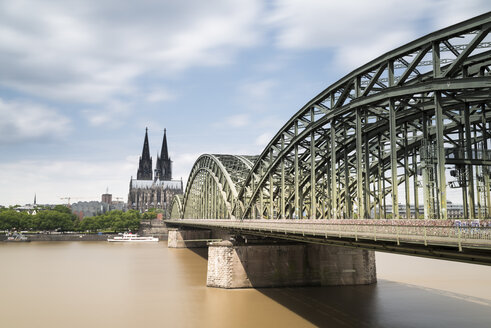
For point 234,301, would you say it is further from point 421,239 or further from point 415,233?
point 421,239

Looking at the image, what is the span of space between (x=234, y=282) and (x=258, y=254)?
3.26m

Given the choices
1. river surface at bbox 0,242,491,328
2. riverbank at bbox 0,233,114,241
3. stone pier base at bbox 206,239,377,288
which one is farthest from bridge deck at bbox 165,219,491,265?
riverbank at bbox 0,233,114,241

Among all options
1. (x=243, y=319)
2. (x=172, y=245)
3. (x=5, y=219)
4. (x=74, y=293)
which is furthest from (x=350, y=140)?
(x=5, y=219)

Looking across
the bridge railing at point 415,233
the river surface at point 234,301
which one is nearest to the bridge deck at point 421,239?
the bridge railing at point 415,233

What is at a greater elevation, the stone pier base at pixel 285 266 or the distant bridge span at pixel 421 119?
the distant bridge span at pixel 421 119

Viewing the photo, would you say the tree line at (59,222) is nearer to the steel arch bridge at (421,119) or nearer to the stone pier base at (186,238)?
the stone pier base at (186,238)

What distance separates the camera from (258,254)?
40000mm

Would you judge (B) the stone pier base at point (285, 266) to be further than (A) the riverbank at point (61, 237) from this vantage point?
No

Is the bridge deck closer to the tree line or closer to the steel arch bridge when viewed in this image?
the steel arch bridge

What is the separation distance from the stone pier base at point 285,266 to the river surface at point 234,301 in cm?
110

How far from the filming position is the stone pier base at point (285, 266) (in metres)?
39.5

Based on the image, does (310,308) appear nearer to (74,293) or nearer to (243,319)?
(243,319)

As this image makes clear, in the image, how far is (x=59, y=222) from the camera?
140 meters

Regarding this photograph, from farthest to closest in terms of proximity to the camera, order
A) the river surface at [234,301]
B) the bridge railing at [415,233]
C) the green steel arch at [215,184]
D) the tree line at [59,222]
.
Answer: the tree line at [59,222]
the green steel arch at [215,184]
the river surface at [234,301]
the bridge railing at [415,233]
